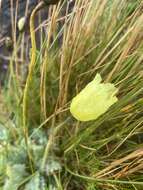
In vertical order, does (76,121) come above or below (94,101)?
below

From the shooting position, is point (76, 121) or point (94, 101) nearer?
point (94, 101)

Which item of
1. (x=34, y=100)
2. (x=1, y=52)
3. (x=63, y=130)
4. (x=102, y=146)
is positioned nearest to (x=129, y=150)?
(x=102, y=146)

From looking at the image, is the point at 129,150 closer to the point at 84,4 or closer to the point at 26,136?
the point at 26,136

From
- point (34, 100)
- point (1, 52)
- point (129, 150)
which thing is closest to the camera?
point (129, 150)

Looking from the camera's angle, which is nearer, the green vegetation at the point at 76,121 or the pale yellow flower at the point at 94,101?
the pale yellow flower at the point at 94,101

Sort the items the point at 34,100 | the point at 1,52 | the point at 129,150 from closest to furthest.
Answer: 1. the point at 129,150
2. the point at 34,100
3. the point at 1,52
